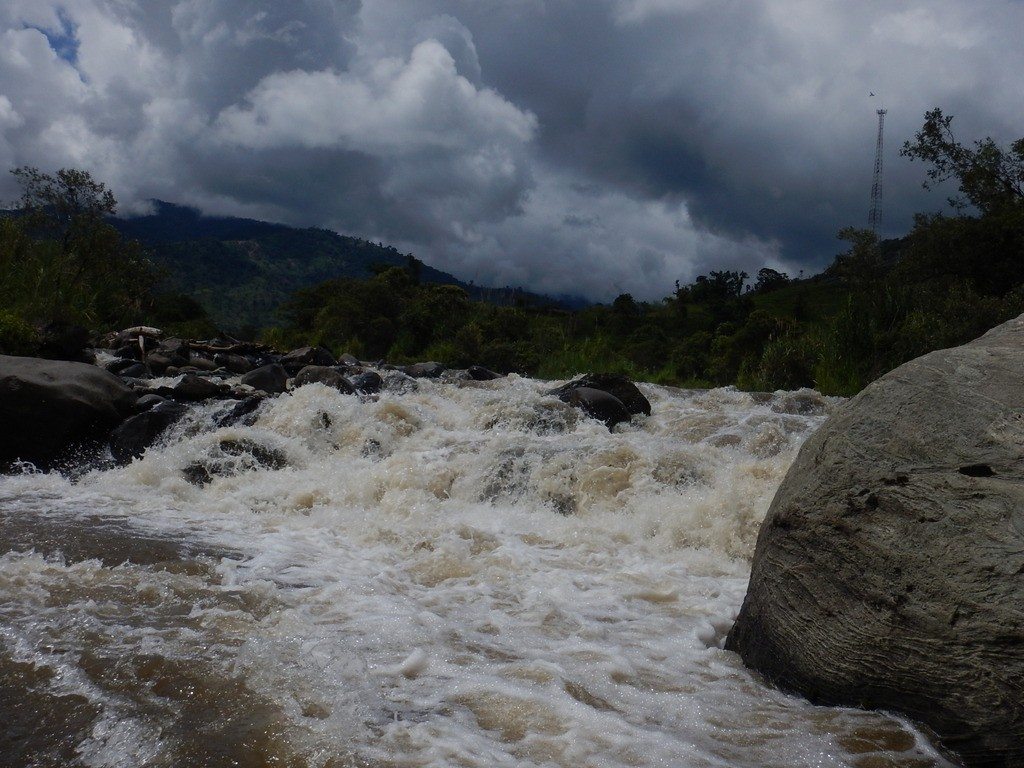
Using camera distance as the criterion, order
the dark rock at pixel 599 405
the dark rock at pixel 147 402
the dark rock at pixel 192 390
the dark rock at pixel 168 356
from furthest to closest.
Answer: the dark rock at pixel 168 356 < the dark rock at pixel 192 390 < the dark rock at pixel 599 405 < the dark rock at pixel 147 402

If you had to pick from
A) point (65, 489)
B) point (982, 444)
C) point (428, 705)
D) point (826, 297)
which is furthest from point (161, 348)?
point (826, 297)

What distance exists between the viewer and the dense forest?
13.6 m

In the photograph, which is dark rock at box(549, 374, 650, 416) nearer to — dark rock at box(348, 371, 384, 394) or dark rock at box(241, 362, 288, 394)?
dark rock at box(348, 371, 384, 394)

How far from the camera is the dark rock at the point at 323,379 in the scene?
38.8ft

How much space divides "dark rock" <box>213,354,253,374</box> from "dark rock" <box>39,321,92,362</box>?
3.20m

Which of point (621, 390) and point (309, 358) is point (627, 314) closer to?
point (309, 358)

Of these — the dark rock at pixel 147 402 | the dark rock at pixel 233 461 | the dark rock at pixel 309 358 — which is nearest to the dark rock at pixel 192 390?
the dark rock at pixel 147 402

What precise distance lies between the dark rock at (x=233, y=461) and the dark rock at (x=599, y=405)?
4264 millimetres

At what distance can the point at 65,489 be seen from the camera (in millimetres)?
7742

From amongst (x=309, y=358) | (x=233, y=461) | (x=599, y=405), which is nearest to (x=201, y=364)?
(x=309, y=358)

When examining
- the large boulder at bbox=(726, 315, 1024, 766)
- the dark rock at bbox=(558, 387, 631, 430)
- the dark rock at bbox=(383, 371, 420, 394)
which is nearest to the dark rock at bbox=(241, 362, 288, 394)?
the dark rock at bbox=(383, 371, 420, 394)

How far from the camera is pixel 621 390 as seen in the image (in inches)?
436

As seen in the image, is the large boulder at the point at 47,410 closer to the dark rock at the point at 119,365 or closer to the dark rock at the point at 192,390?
the dark rock at the point at 192,390

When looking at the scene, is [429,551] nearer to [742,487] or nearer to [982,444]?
[742,487]
